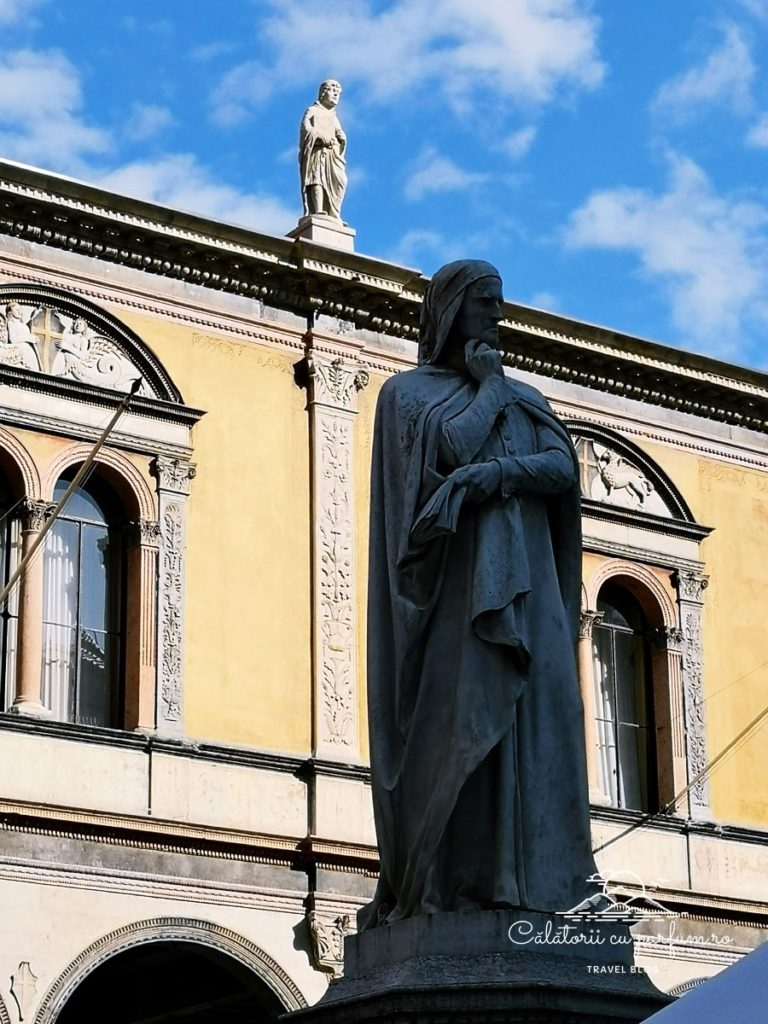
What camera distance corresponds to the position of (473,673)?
17.1ft

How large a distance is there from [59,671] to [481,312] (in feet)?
37.8

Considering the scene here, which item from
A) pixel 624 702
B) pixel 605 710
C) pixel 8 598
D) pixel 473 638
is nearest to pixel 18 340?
pixel 8 598

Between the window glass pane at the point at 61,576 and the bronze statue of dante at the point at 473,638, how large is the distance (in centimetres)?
1152

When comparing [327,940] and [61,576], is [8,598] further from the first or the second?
[327,940]

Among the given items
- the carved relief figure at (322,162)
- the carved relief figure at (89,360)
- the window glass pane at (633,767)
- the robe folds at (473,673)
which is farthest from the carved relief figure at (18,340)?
the robe folds at (473,673)

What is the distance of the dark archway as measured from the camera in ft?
59.1

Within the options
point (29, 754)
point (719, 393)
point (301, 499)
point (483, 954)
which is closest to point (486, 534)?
point (483, 954)

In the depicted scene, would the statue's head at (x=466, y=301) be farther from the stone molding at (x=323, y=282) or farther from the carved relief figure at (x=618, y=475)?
the carved relief figure at (x=618, y=475)

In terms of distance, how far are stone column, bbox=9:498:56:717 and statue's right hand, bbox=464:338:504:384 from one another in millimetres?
11030

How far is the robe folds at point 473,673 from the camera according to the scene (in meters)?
5.11

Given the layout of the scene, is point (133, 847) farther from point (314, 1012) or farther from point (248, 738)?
point (314, 1012)

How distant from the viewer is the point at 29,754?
1616cm

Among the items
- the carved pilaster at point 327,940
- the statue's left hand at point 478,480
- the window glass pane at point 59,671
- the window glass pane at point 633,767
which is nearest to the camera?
the statue's left hand at point 478,480

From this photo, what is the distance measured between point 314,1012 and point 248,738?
12.3m
